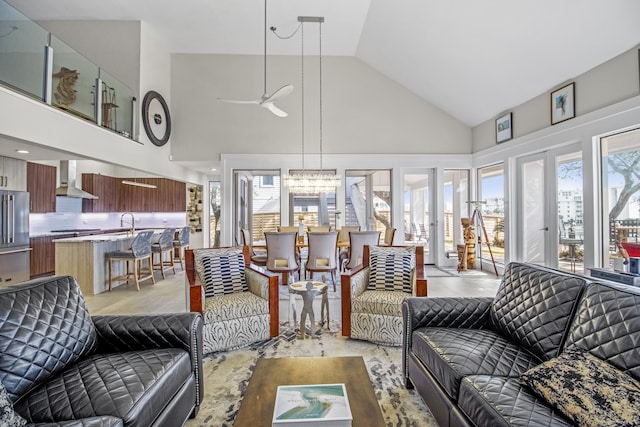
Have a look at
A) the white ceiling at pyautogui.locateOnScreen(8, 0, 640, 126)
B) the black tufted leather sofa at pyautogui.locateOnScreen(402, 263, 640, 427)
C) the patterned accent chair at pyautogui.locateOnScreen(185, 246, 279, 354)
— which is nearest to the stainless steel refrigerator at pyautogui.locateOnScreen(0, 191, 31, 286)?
the white ceiling at pyautogui.locateOnScreen(8, 0, 640, 126)

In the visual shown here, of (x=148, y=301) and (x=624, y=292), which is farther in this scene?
(x=148, y=301)

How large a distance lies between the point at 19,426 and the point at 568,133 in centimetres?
581

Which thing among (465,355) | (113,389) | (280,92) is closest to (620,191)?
(465,355)

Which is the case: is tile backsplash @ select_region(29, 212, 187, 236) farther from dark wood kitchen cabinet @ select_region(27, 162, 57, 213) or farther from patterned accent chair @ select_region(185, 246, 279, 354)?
patterned accent chair @ select_region(185, 246, 279, 354)

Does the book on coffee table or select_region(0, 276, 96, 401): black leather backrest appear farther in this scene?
select_region(0, 276, 96, 401): black leather backrest

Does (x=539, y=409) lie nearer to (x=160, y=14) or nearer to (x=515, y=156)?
(x=515, y=156)

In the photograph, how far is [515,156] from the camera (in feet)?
18.2

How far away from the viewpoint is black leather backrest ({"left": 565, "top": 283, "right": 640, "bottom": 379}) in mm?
1332

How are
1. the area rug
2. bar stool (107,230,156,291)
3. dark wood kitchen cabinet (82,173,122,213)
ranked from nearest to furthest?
the area rug < bar stool (107,230,156,291) < dark wood kitchen cabinet (82,173,122,213)

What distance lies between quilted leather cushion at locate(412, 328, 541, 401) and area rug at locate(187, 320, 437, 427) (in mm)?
336

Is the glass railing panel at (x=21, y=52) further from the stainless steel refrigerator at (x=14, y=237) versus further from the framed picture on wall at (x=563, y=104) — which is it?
the framed picture on wall at (x=563, y=104)

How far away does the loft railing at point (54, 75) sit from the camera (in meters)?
3.28

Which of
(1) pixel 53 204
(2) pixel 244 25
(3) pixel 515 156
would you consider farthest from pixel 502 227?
(1) pixel 53 204

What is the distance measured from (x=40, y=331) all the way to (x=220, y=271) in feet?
5.39
